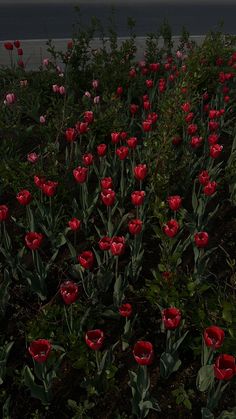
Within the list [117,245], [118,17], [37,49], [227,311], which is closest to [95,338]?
[117,245]

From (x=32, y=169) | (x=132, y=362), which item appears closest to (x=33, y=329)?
(x=132, y=362)

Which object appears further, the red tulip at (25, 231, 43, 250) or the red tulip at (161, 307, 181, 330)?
the red tulip at (25, 231, 43, 250)

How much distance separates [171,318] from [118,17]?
35.0 ft

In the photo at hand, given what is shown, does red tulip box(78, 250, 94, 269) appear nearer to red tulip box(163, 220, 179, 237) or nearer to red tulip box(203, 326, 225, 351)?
red tulip box(163, 220, 179, 237)

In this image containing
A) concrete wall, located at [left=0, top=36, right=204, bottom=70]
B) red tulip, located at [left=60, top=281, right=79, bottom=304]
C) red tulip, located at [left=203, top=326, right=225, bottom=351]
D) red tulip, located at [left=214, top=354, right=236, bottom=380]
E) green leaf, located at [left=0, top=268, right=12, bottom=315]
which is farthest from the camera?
concrete wall, located at [left=0, top=36, right=204, bottom=70]

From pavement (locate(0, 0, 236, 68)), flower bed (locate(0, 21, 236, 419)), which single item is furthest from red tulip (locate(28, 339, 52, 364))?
pavement (locate(0, 0, 236, 68))

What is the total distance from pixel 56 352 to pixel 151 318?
24.3 inches

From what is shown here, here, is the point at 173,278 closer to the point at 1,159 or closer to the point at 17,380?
the point at 17,380

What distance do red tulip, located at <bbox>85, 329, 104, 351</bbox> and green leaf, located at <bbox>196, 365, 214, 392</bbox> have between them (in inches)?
21.9

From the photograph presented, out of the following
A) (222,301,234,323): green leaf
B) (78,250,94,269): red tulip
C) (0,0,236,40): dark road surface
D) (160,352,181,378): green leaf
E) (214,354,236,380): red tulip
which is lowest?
(160,352,181,378): green leaf

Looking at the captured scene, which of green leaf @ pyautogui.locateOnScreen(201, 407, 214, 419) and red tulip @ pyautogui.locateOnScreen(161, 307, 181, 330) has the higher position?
red tulip @ pyautogui.locateOnScreen(161, 307, 181, 330)

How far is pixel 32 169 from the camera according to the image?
370 centimetres

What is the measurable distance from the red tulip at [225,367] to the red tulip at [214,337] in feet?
0.26

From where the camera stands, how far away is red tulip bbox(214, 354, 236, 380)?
187 centimetres
